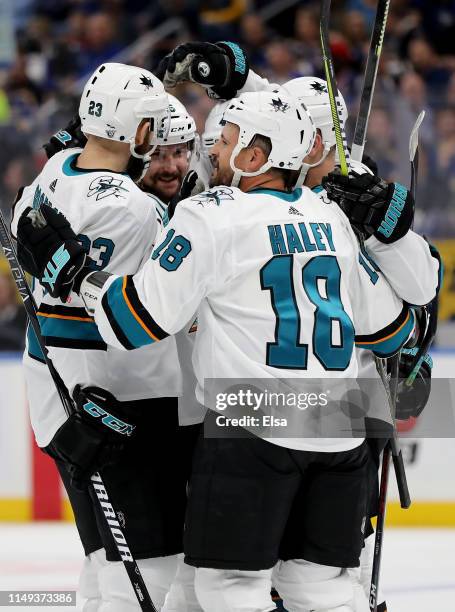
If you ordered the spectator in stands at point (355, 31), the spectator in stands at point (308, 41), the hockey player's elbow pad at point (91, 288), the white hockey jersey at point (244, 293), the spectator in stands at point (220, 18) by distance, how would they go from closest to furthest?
1. the white hockey jersey at point (244, 293)
2. the hockey player's elbow pad at point (91, 288)
3. the spectator in stands at point (308, 41)
4. the spectator in stands at point (355, 31)
5. the spectator in stands at point (220, 18)

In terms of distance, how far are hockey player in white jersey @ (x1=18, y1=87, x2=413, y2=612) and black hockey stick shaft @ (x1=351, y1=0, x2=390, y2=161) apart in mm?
337

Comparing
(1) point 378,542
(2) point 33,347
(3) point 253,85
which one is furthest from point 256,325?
(3) point 253,85

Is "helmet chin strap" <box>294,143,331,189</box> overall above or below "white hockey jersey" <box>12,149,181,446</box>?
above

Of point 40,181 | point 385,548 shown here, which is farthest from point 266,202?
point 385,548

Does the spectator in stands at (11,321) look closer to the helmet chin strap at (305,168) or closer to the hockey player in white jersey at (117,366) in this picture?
the hockey player in white jersey at (117,366)

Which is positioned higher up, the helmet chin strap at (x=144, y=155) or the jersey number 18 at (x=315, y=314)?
the helmet chin strap at (x=144, y=155)

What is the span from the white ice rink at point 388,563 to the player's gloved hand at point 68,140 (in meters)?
1.65

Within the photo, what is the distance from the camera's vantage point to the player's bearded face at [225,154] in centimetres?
267

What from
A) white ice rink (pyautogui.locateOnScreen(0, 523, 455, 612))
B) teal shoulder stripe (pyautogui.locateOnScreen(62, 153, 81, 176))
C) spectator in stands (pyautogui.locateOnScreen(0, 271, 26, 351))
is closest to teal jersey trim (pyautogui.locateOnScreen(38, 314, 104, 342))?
teal shoulder stripe (pyautogui.locateOnScreen(62, 153, 81, 176))

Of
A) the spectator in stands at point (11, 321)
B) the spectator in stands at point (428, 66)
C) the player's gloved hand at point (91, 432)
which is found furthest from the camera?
the spectator in stands at point (428, 66)

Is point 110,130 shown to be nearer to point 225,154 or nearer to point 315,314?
point 225,154

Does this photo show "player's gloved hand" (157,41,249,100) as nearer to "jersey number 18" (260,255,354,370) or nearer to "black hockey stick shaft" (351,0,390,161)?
"black hockey stick shaft" (351,0,390,161)

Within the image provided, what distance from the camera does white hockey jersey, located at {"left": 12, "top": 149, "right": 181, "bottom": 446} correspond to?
2750 mm

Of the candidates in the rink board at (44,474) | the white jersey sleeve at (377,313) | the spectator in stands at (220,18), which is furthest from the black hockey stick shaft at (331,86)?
the spectator in stands at (220,18)
